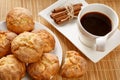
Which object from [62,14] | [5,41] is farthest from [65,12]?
[5,41]

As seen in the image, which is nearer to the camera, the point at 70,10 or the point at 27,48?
the point at 27,48

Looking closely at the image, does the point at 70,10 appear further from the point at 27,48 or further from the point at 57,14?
the point at 27,48

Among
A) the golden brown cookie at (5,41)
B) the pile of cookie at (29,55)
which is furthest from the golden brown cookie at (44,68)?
the golden brown cookie at (5,41)

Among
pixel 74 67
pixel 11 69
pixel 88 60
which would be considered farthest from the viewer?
pixel 88 60

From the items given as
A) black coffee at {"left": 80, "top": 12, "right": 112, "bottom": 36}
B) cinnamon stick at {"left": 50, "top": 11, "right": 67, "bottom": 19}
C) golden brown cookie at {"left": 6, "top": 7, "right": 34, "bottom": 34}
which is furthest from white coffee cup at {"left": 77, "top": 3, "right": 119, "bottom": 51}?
golden brown cookie at {"left": 6, "top": 7, "right": 34, "bottom": 34}

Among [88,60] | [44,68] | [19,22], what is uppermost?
[19,22]

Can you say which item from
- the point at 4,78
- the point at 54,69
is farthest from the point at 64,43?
the point at 4,78
